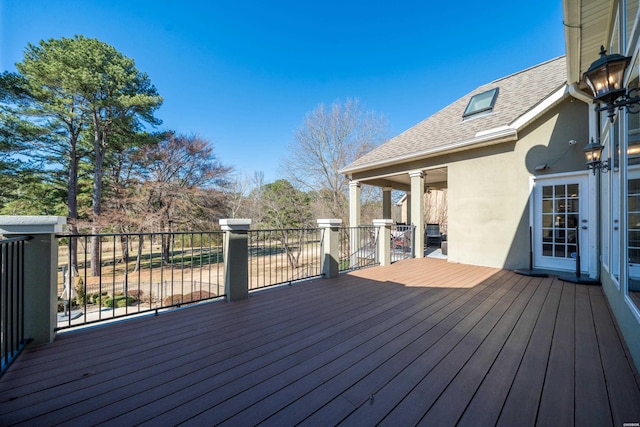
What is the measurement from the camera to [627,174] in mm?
2117

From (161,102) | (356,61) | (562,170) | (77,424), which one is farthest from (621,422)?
(161,102)

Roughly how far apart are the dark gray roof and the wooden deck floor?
4383 mm

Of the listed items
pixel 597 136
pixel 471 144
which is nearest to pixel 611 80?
pixel 597 136

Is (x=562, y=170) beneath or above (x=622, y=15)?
beneath

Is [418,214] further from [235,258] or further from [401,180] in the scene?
[235,258]

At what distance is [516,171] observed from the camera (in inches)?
207

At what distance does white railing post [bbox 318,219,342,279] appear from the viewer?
441 centimetres

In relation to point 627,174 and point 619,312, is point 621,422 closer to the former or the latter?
point 619,312

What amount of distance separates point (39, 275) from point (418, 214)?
6.84 m

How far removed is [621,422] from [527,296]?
256cm

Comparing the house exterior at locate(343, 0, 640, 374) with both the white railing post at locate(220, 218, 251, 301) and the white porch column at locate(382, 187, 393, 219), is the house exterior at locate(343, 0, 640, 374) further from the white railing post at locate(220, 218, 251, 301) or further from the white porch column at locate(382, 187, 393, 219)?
the white railing post at locate(220, 218, 251, 301)

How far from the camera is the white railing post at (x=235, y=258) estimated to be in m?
3.20

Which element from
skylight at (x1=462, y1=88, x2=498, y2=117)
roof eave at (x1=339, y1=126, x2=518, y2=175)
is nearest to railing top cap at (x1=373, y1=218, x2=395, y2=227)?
roof eave at (x1=339, y1=126, x2=518, y2=175)

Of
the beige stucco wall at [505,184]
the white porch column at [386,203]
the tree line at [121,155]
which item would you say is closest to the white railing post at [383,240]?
the beige stucco wall at [505,184]
